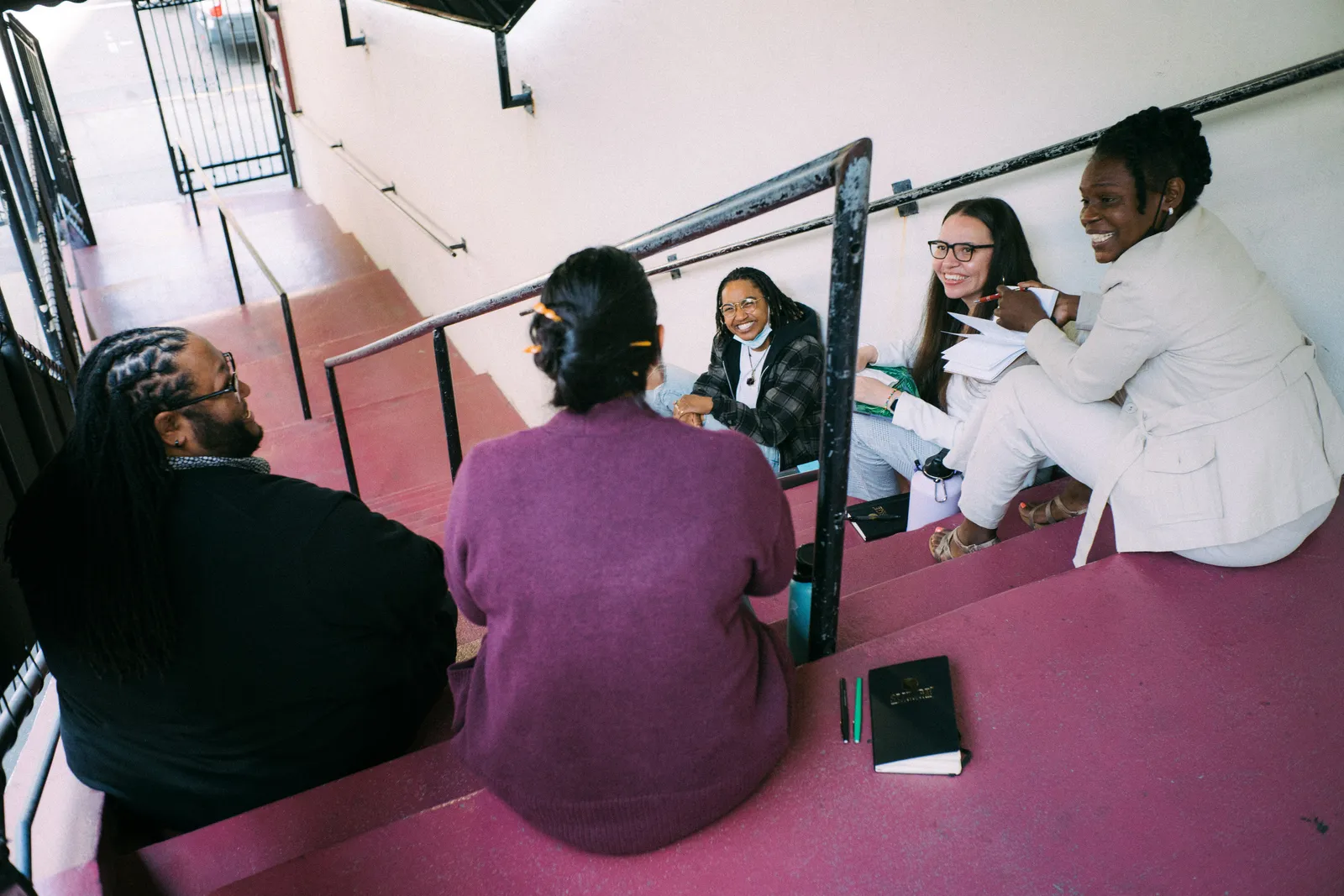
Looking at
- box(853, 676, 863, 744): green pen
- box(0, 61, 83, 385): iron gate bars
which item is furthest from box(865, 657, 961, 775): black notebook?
box(0, 61, 83, 385): iron gate bars

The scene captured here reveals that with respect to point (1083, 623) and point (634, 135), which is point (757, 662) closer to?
point (1083, 623)

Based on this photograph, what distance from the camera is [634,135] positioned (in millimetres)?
3350

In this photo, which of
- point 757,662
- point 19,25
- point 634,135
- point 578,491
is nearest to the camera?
point 578,491

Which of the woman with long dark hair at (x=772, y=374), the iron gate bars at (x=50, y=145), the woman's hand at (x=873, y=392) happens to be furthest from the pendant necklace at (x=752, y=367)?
the iron gate bars at (x=50, y=145)

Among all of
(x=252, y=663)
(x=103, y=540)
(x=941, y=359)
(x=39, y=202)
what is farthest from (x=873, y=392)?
(x=39, y=202)

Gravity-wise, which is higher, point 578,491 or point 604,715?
point 578,491

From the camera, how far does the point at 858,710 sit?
1.26 meters

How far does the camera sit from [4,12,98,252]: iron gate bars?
691 centimetres

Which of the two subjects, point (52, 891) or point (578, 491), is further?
point (52, 891)

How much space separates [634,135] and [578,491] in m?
2.61

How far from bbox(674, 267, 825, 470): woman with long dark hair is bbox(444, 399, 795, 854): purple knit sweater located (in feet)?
5.40

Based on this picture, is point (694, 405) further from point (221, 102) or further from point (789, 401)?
point (221, 102)

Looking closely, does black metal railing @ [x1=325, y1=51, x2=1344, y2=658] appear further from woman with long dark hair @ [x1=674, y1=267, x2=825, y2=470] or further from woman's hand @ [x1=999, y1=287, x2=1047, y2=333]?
woman with long dark hair @ [x1=674, y1=267, x2=825, y2=470]

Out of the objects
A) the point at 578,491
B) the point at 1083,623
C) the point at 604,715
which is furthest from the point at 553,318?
the point at 1083,623
